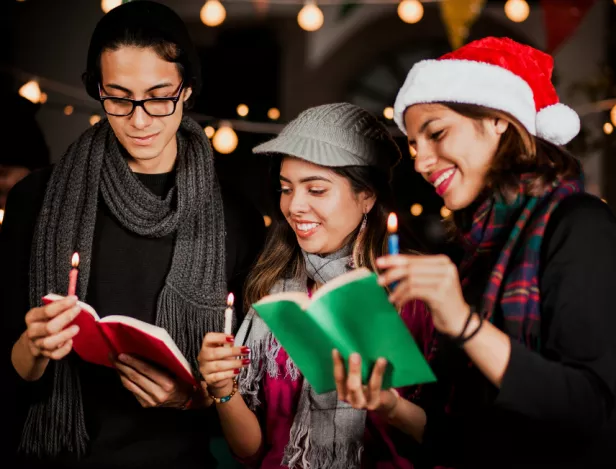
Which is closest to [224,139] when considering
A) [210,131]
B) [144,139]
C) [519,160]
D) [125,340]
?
[210,131]

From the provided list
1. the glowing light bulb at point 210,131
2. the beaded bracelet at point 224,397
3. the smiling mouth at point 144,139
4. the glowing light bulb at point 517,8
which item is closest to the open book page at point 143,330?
the beaded bracelet at point 224,397

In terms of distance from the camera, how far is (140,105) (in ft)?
6.21

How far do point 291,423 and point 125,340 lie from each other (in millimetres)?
596

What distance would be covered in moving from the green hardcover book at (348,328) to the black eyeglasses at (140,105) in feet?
2.69

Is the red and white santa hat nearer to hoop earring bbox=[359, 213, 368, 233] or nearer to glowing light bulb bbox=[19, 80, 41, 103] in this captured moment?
hoop earring bbox=[359, 213, 368, 233]

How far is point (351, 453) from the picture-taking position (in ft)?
6.00

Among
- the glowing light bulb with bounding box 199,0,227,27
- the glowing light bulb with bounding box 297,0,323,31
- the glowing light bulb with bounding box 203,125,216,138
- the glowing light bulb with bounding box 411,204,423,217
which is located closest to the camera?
the glowing light bulb with bounding box 199,0,227,27

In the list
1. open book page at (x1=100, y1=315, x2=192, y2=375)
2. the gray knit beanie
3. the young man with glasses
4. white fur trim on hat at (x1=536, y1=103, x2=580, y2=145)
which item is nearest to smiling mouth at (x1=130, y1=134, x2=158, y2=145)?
the young man with glasses

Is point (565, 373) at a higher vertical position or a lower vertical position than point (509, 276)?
lower

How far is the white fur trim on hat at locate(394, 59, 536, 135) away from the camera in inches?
58.9

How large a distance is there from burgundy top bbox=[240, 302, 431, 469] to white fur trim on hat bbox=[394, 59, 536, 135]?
0.62 m

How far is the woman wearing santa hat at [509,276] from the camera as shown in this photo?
4.09 ft

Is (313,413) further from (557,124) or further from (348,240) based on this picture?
(557,124)

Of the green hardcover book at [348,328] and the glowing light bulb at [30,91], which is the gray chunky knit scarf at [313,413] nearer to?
the green hardcover book at [348,328]
